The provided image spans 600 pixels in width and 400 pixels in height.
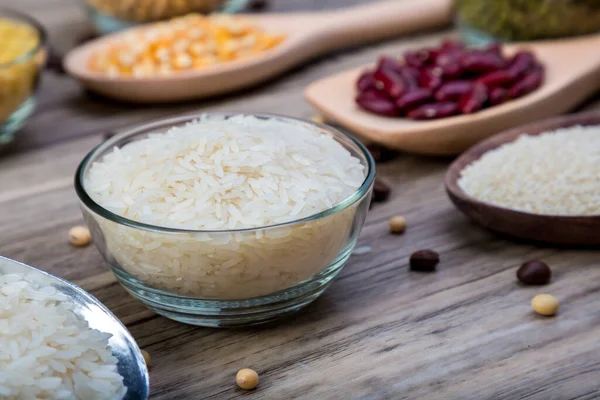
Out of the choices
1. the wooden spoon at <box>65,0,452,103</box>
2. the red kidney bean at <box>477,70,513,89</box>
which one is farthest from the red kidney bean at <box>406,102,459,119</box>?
the wooden spoon at <box>65,0,452,103</box>

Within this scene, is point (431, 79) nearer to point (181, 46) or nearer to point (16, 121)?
point (181, 46)

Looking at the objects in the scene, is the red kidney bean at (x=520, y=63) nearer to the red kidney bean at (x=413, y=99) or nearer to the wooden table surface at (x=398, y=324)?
the red kidney bean at (x=413, y=99)

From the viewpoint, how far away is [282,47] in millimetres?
2148

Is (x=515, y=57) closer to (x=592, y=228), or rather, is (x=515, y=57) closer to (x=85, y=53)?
(x=592, y=228)

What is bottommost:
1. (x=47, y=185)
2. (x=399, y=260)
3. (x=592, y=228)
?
(x=47, y=185)

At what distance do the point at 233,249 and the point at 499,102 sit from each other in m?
0.90

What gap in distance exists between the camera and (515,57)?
Result: 6.03ft

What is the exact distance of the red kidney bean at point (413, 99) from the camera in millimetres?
1672

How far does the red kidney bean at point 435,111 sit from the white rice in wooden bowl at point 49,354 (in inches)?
37.1

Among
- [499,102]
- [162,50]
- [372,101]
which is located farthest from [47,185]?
[499,102]

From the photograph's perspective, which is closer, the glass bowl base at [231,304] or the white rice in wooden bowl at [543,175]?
the glass bowl base at [231,304]

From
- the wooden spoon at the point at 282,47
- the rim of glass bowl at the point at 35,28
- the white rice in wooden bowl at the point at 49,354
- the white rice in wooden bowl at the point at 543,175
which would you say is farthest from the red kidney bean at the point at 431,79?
the white rice in wooden bowl at the point at 49,354

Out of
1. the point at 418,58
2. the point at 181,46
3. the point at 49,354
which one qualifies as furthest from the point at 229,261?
the point at 181,46

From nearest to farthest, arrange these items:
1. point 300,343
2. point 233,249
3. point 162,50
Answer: point 233,249 < point 300,343 < point 162,50
